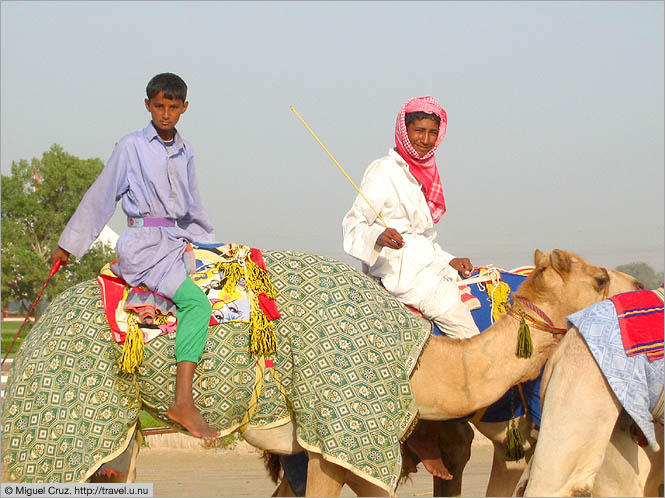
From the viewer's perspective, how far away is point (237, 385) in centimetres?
520

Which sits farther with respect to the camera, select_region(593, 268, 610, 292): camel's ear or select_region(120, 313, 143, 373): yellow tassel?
select_region(593, 268, 610, 292): camel's ear

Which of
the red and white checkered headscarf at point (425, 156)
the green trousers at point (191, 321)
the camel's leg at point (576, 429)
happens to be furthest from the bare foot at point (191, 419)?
the red and white checkered headscarf at point (425, 156)

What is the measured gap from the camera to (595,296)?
568 cm

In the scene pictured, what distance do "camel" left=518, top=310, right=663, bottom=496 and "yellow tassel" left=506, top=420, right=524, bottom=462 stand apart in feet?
4.70

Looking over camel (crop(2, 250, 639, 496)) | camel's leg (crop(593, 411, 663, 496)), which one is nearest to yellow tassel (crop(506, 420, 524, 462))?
camel (crop(2, 250, 639, 496))

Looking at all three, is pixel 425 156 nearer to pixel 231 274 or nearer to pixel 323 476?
pixel 231 274

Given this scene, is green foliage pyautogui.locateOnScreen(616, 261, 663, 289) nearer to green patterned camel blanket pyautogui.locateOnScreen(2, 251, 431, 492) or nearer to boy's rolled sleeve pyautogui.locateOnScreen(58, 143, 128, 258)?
green patterned camel blanket pyautogui.locateOnScreen(2, 251, 431, 492)

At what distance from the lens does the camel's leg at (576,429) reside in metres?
4.41

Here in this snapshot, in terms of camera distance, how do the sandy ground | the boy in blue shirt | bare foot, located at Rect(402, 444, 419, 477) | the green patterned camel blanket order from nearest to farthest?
the green patterned camel blanket
the boy in blue shirt
bare foot, located at Rect(402, 444, 419, 477)
the sandy ground

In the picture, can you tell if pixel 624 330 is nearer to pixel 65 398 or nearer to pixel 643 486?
pixel 643 486

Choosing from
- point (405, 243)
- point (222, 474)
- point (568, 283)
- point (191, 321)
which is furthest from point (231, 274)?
point (222, 474)

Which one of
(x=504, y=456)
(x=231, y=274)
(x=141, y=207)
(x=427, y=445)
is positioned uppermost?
(x=141, y=207)

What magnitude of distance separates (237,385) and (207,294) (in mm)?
547

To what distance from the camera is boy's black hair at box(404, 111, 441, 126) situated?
6.50 metres
